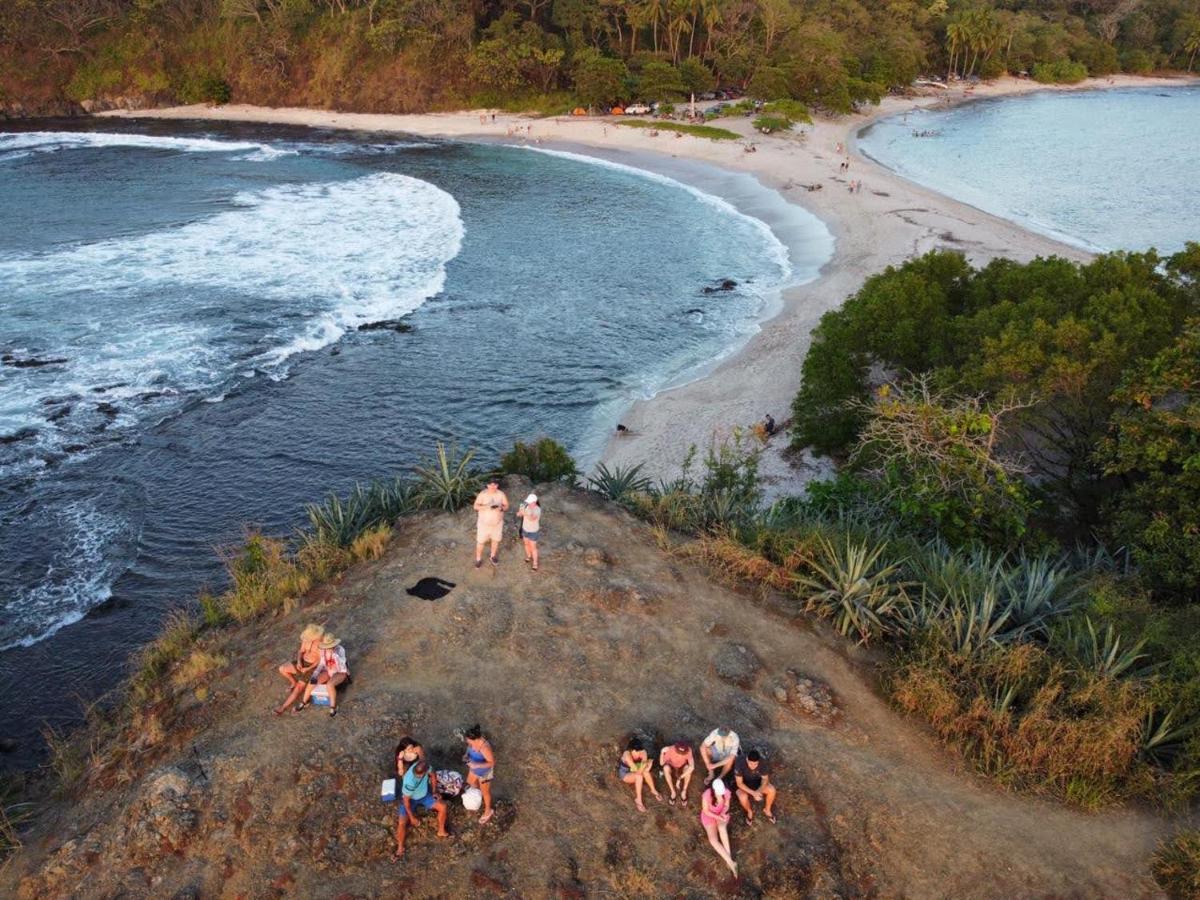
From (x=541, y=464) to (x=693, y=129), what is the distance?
51.5m

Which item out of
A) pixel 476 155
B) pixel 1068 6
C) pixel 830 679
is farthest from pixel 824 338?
pixel 1068 6

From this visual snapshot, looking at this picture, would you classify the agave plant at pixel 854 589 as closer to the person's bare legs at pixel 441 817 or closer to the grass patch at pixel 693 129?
the person's bare legs at pixel 441 817

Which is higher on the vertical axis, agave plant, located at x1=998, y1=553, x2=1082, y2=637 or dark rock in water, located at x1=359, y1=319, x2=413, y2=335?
agave plant, located at x1=998, y1=553, x2=1082, y2=637

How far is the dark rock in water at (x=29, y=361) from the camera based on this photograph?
26.1 meters

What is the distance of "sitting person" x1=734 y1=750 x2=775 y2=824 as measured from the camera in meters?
9.23

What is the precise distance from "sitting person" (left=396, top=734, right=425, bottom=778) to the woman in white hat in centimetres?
421

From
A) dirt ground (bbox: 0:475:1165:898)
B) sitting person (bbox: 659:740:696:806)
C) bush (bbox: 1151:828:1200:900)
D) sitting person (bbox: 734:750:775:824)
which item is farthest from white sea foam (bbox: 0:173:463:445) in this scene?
bush (bbox: 1151:828:1200:900)

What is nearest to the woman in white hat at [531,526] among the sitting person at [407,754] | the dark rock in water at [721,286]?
the sitting person at [407,754]

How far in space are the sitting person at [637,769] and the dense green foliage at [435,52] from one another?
2708 inches

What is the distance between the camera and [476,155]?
2371 inches

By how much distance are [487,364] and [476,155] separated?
124 feet

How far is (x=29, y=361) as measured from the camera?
26344 millimetres

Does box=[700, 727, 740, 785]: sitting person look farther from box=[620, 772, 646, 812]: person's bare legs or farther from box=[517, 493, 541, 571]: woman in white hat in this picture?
box=[517, 493, 541, 571]: woman in white hat

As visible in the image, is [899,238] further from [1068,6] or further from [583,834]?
[1068,6]
